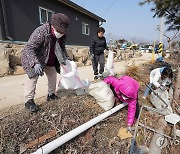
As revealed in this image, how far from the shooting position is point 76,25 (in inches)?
498

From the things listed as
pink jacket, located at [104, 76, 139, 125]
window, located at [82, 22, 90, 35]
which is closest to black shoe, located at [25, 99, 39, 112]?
pink jacket, located at [104, 76, 139, 125]

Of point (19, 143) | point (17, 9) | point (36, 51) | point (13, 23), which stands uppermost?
point (17, 9)

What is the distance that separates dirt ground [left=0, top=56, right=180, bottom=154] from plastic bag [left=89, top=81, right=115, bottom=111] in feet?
0.41

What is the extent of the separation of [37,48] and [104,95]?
131 cm

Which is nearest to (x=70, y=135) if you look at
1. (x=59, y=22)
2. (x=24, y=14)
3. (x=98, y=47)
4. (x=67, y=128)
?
(x=67, y=128)

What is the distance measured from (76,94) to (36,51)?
1.37 meters

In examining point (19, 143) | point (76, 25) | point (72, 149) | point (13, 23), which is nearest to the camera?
point (19, 143)

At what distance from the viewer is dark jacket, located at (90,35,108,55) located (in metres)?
5.04

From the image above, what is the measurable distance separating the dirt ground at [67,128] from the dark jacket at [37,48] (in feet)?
2.11

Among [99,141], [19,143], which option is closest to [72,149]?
[99,141]

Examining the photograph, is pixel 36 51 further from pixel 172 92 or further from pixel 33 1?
pixel 33 1

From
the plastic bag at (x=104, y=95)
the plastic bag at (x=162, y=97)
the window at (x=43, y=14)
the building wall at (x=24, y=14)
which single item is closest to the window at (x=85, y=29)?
the building wall at (x=24, y=14)

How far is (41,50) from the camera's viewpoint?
100.0 inches

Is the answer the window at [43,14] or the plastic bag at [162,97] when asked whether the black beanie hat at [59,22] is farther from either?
the window at [43,14]
